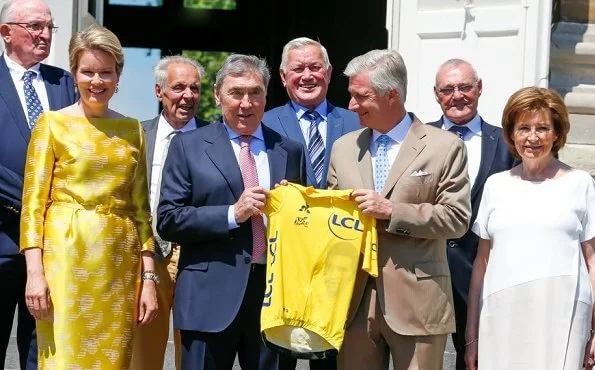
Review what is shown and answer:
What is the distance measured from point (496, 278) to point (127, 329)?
1602 millimetres

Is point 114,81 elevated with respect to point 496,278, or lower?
elevated

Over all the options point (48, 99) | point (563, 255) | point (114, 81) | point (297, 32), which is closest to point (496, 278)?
point (563, 255)

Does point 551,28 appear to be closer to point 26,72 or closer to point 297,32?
point 26,72

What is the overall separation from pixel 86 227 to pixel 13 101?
0.90 m

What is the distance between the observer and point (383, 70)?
5.13 m

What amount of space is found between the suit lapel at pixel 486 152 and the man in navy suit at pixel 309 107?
0.65 m

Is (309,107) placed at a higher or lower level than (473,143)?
higher

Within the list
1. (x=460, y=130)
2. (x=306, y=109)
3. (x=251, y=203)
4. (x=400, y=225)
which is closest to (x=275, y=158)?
(x=251, y=203)

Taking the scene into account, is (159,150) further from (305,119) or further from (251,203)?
(251,203)

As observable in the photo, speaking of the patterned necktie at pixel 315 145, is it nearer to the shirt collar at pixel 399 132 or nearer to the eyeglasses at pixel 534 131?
the shirt collar at pixel 399 132

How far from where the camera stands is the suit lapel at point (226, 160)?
5281mm

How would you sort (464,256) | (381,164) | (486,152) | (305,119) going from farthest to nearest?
(305,119) < (486,152) < (464,256) < (381,164)

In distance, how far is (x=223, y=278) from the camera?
5.24m

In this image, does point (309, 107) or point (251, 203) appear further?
point (309, 107)
